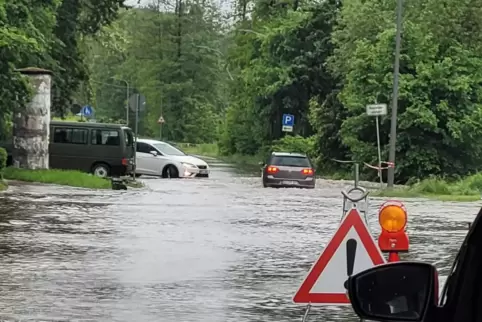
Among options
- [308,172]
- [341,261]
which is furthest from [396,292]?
[308,172]

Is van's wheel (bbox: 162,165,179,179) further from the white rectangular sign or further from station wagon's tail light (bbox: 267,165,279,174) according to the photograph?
the white rectangular sign

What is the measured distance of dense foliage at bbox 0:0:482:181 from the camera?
38969 mm

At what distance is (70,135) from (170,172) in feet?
19.0

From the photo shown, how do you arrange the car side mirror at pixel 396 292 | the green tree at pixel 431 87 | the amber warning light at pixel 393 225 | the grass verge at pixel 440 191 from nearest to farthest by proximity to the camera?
the car side mirror at pixel 396 292, the amber warning light at pixel 393 225, the grass verge at pixel 440 191, the green tree at pixel 431 87

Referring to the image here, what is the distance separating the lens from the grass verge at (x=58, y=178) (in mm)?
27859

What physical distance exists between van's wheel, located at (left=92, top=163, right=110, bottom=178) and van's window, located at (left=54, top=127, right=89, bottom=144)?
89 centimetres

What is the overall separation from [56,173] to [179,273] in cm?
1756

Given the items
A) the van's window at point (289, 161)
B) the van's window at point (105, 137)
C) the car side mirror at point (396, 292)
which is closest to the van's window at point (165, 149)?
the van's window at point (105, 137)

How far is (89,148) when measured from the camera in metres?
33.9

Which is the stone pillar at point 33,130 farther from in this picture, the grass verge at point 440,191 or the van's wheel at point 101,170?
the grass verge at point 440,191

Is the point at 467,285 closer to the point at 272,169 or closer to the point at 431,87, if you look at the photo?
the point at 272,169

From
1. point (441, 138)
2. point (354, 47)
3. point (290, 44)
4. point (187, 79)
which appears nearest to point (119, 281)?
point (441, 138)

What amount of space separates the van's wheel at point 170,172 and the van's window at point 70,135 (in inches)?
213

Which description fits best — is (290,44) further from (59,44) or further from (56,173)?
(56,173)
